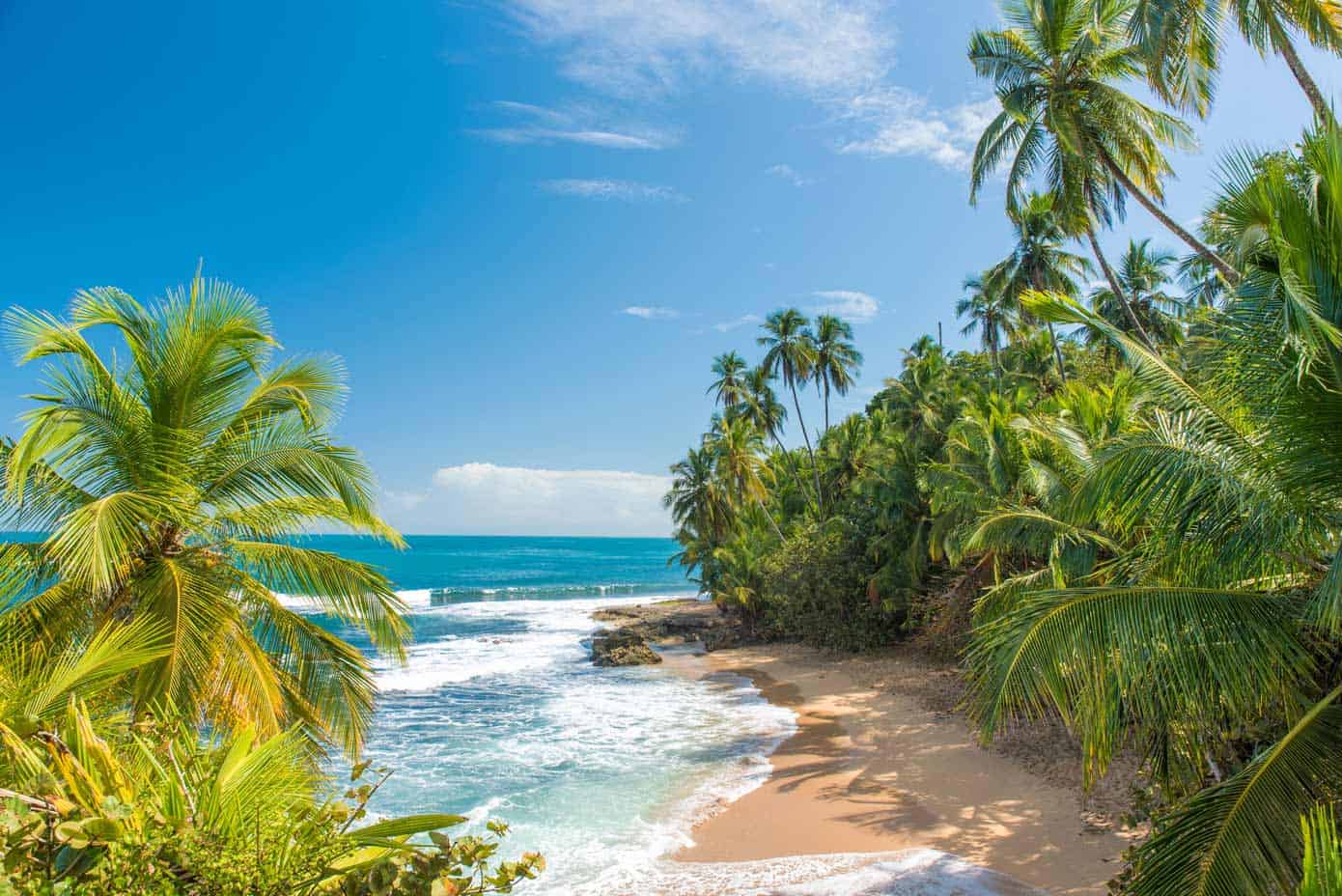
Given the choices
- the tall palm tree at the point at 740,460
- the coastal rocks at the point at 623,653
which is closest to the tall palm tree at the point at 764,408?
the tall palm tree at the point at 740,460

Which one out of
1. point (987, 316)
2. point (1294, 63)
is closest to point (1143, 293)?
point (987, 316)

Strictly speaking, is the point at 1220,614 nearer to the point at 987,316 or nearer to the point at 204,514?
the point at 204,514

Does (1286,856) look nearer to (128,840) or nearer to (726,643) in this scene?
(128,840)

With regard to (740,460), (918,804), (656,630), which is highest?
(740,460)

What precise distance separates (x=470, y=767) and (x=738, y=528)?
27.2 m

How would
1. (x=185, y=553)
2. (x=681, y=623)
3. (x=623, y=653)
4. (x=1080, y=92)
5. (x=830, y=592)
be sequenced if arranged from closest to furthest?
(x=185, y=553) → (x=1080, y=92) → (x=830, y=592) → (x=623, y=653) → (x=681, y=623)

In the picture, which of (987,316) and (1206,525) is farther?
(987,316)

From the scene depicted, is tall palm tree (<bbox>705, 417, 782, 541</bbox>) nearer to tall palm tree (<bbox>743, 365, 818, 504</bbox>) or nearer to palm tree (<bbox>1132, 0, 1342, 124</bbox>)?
tall palm tree (<bbox>743, 365, 818, 504</bbox>)

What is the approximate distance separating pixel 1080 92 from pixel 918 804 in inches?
533

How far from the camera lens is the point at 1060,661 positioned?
4.91 m

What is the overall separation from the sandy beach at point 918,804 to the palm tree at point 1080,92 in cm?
1020

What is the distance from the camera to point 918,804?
11688 millimetres

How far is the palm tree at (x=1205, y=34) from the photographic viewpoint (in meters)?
Result: 9.20

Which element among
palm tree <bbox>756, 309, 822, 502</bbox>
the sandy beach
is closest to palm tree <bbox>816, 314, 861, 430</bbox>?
palm tree <bbox>756, 309, 822, 502</bbox>
